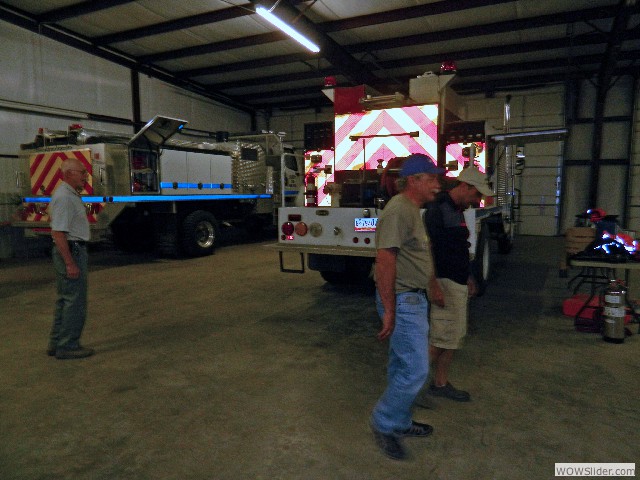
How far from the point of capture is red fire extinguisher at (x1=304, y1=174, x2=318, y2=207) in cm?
615

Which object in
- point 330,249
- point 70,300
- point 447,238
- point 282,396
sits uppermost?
point 447,238

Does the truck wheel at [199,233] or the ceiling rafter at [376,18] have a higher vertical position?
the ceiling rafter at [376,18]

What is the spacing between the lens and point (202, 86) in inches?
648

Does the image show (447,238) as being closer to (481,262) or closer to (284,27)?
(481,262)

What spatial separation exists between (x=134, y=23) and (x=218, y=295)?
8524 mm

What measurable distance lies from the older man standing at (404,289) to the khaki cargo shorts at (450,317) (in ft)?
2.08

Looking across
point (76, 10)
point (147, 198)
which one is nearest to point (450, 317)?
point (147, 198)

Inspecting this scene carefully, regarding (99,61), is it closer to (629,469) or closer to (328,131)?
(328,131)

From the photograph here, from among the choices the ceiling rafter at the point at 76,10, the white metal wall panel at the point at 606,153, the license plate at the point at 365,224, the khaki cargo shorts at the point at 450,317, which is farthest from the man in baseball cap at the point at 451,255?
the white metal wall panel at the point at 606,153

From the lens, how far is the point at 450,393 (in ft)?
10.3

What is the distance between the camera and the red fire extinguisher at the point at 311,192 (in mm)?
6148

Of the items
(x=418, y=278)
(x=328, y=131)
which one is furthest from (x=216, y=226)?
(x=418, y=278)

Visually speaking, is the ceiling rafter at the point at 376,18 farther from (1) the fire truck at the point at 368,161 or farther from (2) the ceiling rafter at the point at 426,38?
(1) the fire truck at the point at 368,161

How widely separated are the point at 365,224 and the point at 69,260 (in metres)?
3.01
